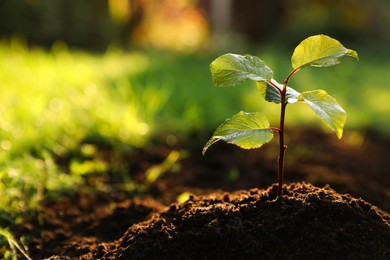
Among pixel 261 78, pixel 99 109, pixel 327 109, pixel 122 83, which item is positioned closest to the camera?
pixel 327 109

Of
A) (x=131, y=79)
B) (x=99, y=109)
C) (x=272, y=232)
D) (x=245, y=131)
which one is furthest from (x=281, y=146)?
(x=131, y=79)

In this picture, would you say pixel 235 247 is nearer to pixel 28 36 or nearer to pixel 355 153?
pixel 355 153

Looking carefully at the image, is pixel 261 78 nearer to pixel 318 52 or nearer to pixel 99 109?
pixel 318 52

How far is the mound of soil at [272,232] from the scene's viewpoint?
1770 millimetres

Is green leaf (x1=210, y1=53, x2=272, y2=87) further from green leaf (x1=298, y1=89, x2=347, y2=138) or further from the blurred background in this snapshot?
the blurred background

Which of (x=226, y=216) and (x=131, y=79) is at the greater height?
(x=226, y=216)

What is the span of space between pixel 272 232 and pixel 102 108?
2453 mm

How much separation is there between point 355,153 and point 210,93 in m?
1.70

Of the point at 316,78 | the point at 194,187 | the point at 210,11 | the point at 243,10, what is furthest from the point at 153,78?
the point at 210,11

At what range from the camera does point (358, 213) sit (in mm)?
1877

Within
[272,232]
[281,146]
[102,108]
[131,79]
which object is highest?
[281,146]

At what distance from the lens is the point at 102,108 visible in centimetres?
408

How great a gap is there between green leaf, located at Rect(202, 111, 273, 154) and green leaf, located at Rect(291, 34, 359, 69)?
0.21 meters

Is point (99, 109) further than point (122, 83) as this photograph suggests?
No
